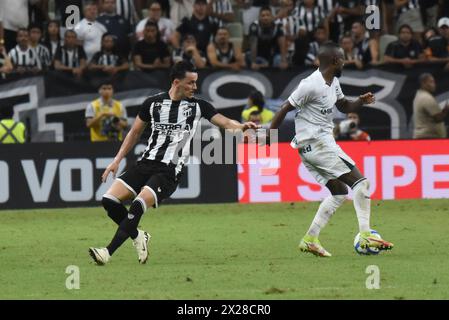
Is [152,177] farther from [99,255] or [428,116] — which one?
[428,116]

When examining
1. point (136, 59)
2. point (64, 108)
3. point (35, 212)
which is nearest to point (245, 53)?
point (136, 59)

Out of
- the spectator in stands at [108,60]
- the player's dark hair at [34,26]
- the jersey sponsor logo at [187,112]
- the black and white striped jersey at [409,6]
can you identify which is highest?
the black and white striped jersey at [409,6]

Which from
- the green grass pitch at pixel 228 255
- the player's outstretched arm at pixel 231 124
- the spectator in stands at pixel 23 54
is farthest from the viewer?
the spectator in stands at pixel 23 54

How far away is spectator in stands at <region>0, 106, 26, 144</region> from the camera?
20.6 m

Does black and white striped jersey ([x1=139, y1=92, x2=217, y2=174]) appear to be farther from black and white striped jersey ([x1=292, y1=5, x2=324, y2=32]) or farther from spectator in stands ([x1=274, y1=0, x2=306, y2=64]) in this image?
black and white striped jersey ([x1=292, y1=5, x2=324, y2=32])

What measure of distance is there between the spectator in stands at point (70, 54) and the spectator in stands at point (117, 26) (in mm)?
705

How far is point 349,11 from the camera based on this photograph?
76.6 feet

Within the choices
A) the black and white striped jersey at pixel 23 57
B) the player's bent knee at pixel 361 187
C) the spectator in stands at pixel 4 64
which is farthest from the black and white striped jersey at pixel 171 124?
the black and white striped jersey at pixel 23 57

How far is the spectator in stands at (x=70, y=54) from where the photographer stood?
71.9ft

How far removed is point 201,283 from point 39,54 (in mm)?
11870

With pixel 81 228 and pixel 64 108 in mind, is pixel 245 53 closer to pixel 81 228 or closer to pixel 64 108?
pixel 64 108

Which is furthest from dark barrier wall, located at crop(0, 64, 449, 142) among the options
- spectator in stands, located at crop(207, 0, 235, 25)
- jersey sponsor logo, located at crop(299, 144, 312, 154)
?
jersey sponsor logo, located at crop(299, 144, 312, 154)

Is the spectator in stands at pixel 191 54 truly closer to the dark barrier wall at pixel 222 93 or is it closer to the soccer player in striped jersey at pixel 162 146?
the dark barrier wall at pixel 222 93

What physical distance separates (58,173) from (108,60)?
272 centimetres
